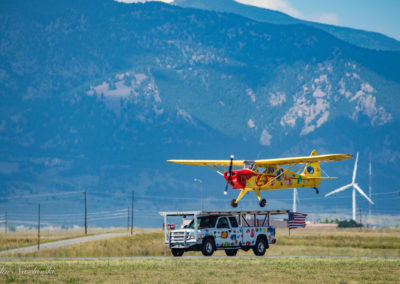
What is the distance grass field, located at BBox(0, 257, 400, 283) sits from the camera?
39938 mm

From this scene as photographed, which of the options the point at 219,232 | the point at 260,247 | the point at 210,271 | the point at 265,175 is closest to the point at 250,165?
the point at 265,175

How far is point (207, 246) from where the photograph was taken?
53.4 m

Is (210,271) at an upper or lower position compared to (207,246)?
lower

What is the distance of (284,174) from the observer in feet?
222

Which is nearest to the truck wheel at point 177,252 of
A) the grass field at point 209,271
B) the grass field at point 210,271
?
the grass field at point 210,271

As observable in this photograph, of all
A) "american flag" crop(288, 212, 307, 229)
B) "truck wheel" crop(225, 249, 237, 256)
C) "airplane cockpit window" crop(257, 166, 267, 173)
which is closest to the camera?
"american flag" crop(288, 212, 307, 229)

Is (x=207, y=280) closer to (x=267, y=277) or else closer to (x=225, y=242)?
(x=267, y=277)

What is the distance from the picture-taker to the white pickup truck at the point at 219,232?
52938 mm

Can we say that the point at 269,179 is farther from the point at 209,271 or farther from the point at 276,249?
the point at 209,271

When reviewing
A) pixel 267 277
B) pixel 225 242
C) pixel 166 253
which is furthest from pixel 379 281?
pixel 166 253

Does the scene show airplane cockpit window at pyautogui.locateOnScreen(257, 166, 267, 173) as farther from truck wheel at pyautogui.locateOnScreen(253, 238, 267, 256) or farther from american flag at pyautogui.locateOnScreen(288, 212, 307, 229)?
truck wheel at pyautogui.locateOnScreen(253, 238, 267, 256)

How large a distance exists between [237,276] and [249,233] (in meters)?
13.7

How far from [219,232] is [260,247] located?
4196 mm

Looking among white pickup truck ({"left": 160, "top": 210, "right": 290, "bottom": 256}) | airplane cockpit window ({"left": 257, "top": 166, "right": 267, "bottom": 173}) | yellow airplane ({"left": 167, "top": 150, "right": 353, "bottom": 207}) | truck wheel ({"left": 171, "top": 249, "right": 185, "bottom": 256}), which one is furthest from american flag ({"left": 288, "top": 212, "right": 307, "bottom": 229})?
airplane cockpit window ({"left": 257, "top": 166, "right": 267, "bottom": 173})
